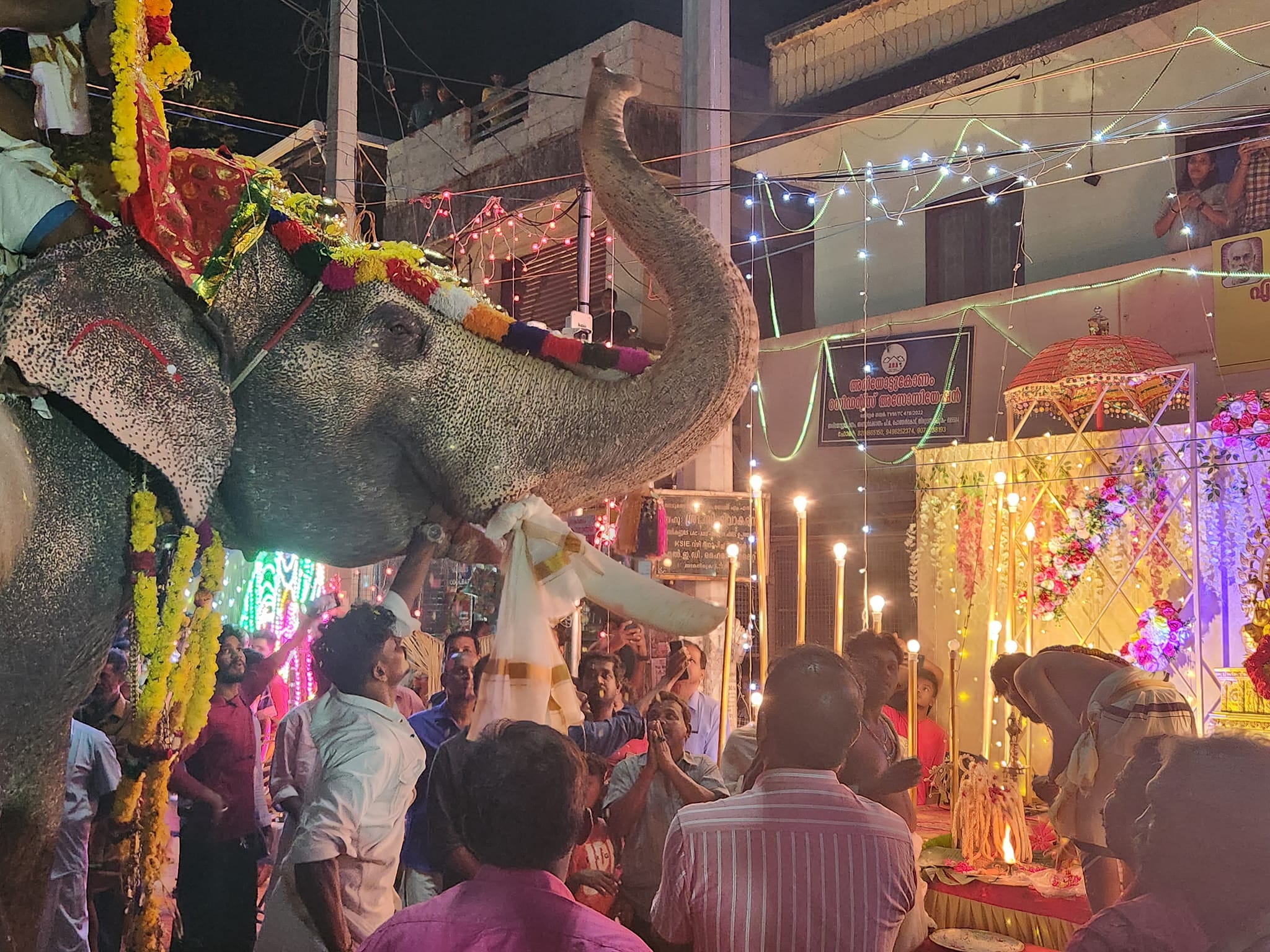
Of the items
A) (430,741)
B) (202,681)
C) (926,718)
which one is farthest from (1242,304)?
(202,681)

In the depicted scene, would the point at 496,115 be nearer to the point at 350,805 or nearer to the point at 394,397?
the point at 350,805

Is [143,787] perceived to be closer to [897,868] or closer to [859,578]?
[897,868]

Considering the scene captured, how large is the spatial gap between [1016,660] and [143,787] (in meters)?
4.32

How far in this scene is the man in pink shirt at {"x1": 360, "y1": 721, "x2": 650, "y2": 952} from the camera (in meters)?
1.67

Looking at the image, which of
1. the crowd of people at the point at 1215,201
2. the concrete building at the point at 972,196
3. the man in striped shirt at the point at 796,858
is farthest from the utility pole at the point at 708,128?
the crowd of people at the point at 1215,201

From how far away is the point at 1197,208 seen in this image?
27.8 ft

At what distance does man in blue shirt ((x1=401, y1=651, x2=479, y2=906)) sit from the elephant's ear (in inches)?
76.1

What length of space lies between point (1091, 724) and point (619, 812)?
1.78m

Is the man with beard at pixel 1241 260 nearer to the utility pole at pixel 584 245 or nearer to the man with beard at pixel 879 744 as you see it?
the utility pole at pixel 584 245

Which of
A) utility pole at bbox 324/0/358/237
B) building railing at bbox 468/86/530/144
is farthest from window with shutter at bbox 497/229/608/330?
utility pole at bbox 324/0/358/237

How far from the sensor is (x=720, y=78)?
5.86m

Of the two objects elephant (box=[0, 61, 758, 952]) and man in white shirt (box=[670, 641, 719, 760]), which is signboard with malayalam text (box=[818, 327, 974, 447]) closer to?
man in white shirt (box=[670, 641, 719, 760])

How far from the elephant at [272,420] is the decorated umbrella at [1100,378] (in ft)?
20.9

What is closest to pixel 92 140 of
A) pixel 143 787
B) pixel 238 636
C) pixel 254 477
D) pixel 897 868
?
pixel 254 477
